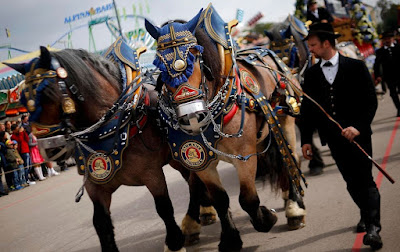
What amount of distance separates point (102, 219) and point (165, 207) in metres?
0.56

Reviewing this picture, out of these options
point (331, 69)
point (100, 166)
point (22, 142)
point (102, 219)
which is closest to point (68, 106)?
point (100, 166)

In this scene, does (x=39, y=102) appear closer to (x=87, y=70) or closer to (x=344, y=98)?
(x=87, y=70)

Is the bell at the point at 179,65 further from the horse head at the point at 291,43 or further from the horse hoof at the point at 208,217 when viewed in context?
the horse head at the point at 291,43

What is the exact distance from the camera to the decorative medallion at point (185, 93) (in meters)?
3.04

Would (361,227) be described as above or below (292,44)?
below

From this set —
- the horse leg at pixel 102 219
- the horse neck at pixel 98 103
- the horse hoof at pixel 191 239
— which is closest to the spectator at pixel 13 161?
the horse hoof at pixel 191 239

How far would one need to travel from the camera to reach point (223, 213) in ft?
12.1

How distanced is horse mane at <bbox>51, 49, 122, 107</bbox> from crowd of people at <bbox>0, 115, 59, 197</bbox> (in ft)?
23.1

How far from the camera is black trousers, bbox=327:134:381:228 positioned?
316cm

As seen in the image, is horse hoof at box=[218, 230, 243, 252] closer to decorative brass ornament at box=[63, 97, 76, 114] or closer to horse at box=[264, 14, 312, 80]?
decorative brass ornament at box=[63, 97, 76, 114]

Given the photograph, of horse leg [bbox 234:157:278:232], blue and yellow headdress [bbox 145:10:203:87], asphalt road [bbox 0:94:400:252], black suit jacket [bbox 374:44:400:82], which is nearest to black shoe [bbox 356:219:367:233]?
asphalt road [bbox 0:94:400:252]

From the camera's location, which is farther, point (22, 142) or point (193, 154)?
point (22, 142)

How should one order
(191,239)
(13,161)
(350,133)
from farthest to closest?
(13,161), (191,239), (350,133)

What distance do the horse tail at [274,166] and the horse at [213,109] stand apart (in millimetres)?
331
